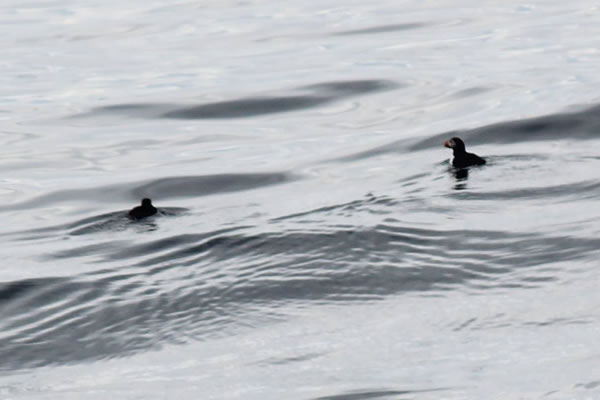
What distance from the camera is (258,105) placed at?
28125 millimetres

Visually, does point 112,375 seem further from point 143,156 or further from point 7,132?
point 7,132

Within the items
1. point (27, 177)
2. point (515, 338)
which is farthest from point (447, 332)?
point (27, 177)

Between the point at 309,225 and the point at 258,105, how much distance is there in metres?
13.3

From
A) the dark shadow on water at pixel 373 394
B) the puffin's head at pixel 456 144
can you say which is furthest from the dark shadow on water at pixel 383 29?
the dark shadow on water at pixel 373 394

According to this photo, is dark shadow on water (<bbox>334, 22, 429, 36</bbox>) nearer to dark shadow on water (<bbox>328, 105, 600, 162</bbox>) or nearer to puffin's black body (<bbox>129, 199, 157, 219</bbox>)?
dark shadow on water (<bbox>328, 105, 600, 162</bbox>)

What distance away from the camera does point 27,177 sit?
22.7m

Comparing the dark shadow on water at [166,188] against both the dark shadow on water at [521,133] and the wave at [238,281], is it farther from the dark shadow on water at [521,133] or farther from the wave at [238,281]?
the wave at [238,281]

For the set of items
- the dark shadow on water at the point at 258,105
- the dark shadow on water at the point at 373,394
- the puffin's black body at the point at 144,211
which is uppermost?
the dark shadow on water at the point at 258,105

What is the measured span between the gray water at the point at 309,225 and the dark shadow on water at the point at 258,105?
0.30 ft

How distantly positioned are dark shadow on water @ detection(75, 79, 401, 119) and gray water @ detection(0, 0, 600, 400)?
0.30 ft

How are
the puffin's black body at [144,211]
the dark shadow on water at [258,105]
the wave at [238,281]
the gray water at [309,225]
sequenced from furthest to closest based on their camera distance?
1. the dark shadow on water at [258,105]
2. the puffin's black body at [144,211]
3. the wave at [238,281]
4. the gray water at [309,225]

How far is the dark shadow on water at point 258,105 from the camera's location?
2780cm

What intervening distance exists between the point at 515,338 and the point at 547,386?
53.2 inches

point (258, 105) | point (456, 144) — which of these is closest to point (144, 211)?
point (456, 144)
